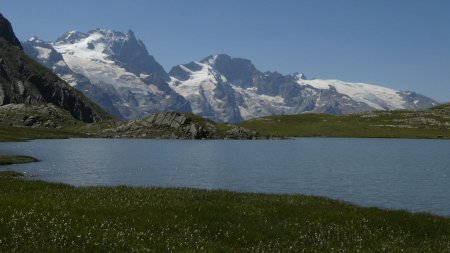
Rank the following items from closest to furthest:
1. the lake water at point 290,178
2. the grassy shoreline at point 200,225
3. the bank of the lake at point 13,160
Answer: the grassy shoreline at point 200,225 < the lake water at point 290,178 < the bank of the lake at point 13,160

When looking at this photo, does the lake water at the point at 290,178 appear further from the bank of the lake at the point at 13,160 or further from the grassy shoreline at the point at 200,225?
the grassy shoreline at the point at 200,225

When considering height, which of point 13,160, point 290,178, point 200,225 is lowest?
point 13,160

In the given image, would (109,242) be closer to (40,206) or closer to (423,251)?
(40,206)

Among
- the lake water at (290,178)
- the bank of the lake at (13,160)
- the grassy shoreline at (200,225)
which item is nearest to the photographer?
the grassy shoreline at (200,225)

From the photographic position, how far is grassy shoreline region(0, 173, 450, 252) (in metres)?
17.7

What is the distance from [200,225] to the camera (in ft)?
74.4

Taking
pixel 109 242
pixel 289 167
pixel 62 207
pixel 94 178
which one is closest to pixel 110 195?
pixel 62 207

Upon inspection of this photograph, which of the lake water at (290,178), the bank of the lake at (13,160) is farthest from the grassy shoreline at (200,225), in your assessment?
the bank of the lake at (13,160)

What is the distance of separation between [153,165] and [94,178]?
88.0 feet

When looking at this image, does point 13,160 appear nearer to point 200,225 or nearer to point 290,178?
point 290,178

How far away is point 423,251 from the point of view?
19.8 m

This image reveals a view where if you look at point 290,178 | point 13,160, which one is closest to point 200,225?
point 290,178

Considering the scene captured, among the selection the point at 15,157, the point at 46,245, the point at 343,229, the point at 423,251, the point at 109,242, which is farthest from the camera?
the point at 15,157

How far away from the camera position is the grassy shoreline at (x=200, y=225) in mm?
17703
